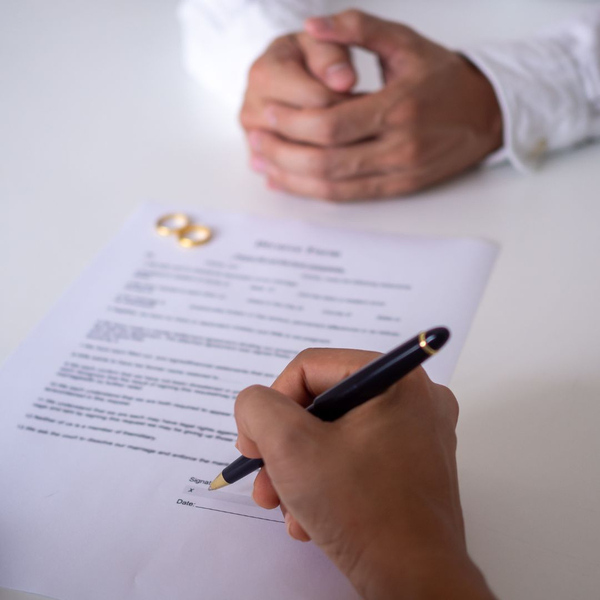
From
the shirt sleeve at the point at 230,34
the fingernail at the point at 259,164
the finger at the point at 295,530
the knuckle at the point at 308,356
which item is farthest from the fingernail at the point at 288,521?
the shirt sleeve at the point at 230,34

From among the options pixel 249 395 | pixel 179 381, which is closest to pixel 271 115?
pixel 179 381

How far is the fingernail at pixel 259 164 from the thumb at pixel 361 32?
0.17m

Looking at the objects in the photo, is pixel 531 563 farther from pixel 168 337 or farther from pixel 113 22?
pixel 113 22

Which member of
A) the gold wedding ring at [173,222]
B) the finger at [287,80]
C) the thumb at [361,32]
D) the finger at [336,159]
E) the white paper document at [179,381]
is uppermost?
the thumb at [361,32]

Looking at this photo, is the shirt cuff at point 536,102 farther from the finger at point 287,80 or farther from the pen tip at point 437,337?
the pen tip at point 437,337

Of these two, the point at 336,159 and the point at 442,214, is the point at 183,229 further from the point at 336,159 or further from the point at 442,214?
the point at 442,214

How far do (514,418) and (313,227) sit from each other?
0.36 metres

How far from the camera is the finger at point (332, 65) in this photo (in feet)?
2.75

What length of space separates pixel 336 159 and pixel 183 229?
20cm

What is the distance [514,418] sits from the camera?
22.6 inches

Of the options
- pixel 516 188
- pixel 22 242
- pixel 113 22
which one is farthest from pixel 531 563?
pixel 113 22

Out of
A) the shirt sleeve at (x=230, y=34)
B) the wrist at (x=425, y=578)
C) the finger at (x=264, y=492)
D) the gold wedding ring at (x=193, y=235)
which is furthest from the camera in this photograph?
the shirt sleeve at (x=230, y=34)

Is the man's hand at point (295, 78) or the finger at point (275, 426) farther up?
the man's hand at point (295, 78)

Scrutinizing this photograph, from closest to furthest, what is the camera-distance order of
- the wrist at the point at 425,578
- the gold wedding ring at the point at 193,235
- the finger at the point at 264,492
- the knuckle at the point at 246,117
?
1. the wrist at the point at 425,578
2. the finger at the point at 264,492
3. the gold wedding ring at the point at 193,235
4. the knuckle at the point at 246,117
